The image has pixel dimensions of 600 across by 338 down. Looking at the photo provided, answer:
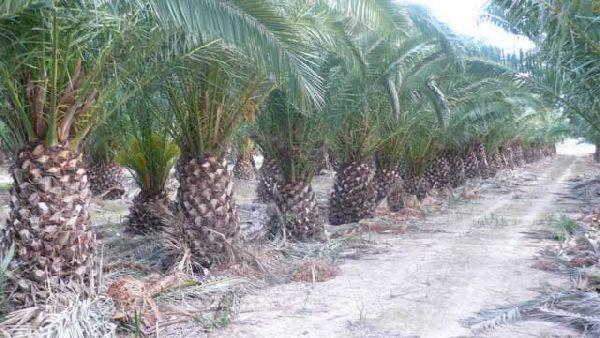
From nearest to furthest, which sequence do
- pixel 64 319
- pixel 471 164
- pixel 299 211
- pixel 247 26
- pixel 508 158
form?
pixel 247 26 < pixel 64 319 < pixel 299 211 < pixel 471 164 < pixel 508 158

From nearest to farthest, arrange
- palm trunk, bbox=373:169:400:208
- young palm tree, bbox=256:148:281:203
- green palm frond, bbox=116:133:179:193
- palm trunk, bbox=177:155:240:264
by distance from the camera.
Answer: palm trunk, bbox=177:155:240:264, green palm frond, bbox=116:133:179:193, palm trunk, bbox=373:169:400:208, young palm tree, bbox=256:148:281:203

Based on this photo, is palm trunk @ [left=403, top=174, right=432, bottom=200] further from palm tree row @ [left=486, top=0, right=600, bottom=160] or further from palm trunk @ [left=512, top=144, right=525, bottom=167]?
palm trunk @ [left=512, top=144, right=525, bottom=167]

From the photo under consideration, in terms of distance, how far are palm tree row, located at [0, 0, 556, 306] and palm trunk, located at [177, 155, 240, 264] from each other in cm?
2

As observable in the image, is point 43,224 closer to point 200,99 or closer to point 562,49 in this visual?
point 200,99

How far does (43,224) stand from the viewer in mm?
4590

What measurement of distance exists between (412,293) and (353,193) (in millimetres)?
5997

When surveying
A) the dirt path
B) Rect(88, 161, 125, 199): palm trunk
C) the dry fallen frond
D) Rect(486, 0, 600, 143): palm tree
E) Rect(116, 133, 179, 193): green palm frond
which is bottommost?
the dirt path

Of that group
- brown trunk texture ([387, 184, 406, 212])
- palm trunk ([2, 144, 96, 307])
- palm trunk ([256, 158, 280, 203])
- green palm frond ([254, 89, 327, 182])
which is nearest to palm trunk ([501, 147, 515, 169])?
brown trunk texture ([387, 184, 406, 212])

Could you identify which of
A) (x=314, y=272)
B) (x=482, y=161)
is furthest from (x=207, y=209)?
(x=482, y=161)

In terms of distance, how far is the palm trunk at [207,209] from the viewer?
22.1ft

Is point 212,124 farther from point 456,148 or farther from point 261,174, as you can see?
point 456,148

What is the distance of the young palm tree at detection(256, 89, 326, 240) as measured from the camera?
A: 8461 mm

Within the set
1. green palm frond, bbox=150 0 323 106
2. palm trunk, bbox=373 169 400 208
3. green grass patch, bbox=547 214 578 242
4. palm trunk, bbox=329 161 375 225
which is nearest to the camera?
green palm frond, bbox=150 0 323 106

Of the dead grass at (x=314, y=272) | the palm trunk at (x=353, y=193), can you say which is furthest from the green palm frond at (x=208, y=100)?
the palm trunk at (x=353, y=193)
